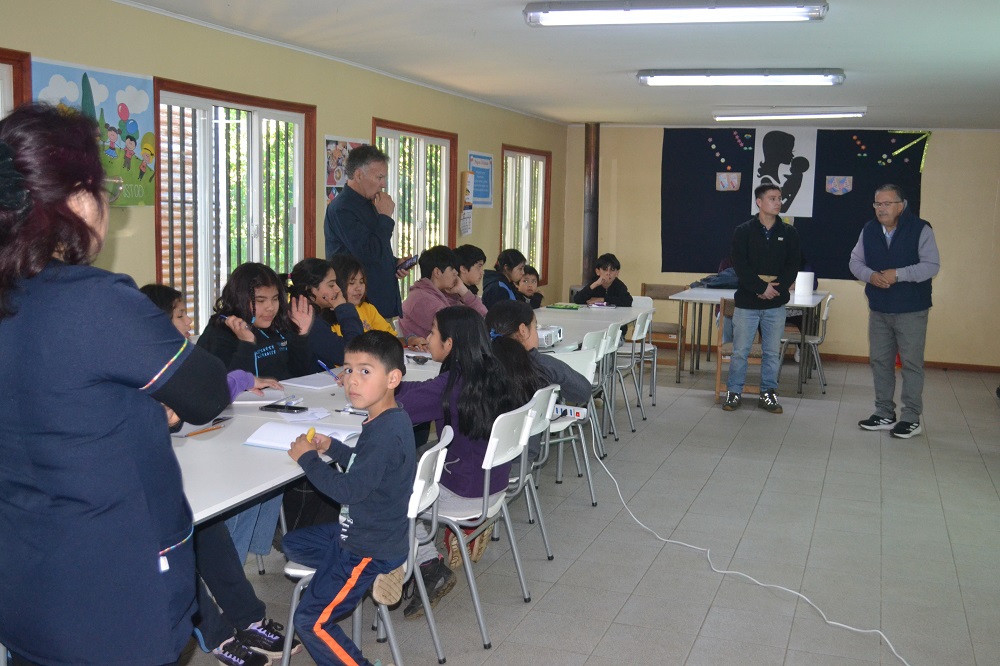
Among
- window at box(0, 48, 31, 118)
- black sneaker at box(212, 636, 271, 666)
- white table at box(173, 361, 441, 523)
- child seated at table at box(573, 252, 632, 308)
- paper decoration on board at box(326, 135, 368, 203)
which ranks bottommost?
black sneaker at box(212, 636, 271, 666)

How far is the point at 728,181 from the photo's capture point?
10.1m

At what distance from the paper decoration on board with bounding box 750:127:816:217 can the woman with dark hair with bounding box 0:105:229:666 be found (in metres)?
9.25

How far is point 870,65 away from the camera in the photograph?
5762 millimetres

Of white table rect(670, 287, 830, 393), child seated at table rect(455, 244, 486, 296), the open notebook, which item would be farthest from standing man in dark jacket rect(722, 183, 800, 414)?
the open notebook

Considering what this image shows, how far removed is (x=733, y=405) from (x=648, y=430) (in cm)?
103

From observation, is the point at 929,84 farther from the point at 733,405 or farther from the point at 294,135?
the point at 294,135

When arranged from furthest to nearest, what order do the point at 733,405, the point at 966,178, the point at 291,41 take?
the point at 966,178 → the point at 733,405 → the point at 291,41

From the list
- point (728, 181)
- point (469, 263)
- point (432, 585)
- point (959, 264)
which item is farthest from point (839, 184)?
point (432, 585)

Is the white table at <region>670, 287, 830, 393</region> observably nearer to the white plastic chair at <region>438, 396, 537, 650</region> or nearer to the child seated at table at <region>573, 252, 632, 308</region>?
the child seated at table at <region>573, 252, 632, 308</region>

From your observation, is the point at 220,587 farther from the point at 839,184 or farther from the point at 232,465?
the point at 839,184

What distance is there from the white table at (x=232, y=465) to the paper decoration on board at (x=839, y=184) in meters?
7.94

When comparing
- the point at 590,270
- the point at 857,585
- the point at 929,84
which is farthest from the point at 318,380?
the point at 590,270

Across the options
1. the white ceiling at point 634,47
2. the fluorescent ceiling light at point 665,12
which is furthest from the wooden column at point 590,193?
the fluorescent ceiling light at point 665,12

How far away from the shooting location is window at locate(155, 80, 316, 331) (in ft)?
16.6
